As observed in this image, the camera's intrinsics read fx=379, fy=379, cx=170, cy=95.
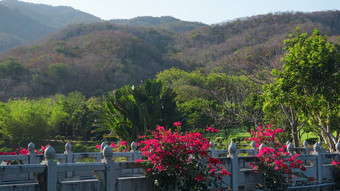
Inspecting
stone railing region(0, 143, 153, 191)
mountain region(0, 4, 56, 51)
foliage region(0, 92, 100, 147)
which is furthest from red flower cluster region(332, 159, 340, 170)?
mountain region(0, 4, 56, 51)

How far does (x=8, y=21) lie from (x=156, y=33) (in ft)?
249

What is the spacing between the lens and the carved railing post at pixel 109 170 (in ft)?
32.9

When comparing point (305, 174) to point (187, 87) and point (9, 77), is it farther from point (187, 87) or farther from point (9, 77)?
point (9, 77)

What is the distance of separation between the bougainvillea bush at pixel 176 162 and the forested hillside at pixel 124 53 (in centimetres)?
4914

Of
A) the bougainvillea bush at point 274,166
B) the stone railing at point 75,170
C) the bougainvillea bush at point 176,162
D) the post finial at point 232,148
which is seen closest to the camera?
the stone railing at point 75,170

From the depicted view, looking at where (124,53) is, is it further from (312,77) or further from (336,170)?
(336,170)

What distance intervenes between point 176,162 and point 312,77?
9.97m

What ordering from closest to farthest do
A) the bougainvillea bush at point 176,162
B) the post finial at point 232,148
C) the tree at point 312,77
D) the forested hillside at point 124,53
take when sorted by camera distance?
the bougainvillea bush at point 176,162 → the post finial at point 232,148 → the tree at point 312,77 → the forested hillside at point 124,53

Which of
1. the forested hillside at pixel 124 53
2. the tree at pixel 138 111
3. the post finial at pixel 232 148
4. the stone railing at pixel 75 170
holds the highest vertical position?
the forested hillside at pixel 124 53

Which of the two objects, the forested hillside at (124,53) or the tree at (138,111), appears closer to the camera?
the tree at (138,111)

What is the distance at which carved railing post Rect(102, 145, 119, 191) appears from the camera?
395 inches

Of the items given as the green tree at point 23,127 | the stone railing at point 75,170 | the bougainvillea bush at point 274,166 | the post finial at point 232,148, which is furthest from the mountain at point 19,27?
the stone railing at point 75,170

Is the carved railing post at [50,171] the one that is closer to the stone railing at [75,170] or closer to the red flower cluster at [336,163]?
the stone railing at [75,170]

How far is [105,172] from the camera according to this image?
399 inches
